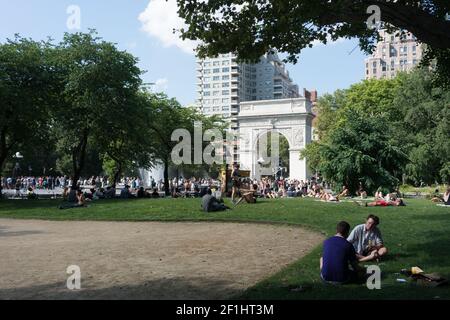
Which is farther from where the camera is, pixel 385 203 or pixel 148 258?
pixel 385 203

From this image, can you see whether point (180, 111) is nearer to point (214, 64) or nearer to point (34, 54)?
point (34, 54)

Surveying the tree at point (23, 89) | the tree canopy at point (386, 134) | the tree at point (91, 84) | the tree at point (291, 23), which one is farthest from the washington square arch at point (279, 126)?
the tree at point (291, 23)

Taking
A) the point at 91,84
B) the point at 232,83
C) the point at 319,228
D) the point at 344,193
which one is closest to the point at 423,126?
the point at 344,193

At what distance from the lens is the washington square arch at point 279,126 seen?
225 ft

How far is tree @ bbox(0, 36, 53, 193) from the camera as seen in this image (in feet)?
87.2

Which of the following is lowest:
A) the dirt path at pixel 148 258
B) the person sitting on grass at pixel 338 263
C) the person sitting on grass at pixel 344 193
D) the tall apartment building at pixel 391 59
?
the dirt path at pixel 148 258

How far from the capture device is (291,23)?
9922 mm

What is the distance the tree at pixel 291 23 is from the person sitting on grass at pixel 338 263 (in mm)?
4174

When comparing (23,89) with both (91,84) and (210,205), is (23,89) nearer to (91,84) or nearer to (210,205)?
(91,84)

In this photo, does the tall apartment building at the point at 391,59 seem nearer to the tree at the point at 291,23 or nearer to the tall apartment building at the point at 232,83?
the tall apartment building at the point at 232,83

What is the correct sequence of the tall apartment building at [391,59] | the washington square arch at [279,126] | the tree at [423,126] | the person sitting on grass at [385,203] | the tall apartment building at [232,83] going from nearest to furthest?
the person sitting on grass at [385,203] → the tree at [423,126] → the washington square arch at [279,126] → the tall apartment building at [232,83] → the tall apartment building at [391,59]

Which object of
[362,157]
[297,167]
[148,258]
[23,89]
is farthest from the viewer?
[297,167]

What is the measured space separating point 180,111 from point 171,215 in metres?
29.3

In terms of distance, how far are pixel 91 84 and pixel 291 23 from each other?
2147cm
